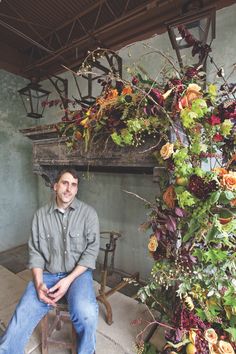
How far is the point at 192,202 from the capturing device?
1.24m

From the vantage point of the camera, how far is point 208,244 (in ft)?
4.33

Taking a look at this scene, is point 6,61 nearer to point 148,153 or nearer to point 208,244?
point 148,153

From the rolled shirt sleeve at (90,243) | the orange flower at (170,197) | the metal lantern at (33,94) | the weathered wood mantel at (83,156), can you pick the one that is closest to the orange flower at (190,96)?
the weathered wood mantel at (83,156)

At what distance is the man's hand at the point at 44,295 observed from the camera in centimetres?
152

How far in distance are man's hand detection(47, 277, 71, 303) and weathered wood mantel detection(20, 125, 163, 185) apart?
0.97 meters

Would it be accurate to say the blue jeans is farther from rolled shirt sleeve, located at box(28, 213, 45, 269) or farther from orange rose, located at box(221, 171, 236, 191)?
orange rose, located at box(221, 171, 236, 191)

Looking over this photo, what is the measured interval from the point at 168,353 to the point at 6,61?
13.2ft

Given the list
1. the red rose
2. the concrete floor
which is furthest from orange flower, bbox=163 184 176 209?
the concrete floor

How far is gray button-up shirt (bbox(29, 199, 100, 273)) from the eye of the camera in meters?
1.76

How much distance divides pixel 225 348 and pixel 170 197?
35.5 inches

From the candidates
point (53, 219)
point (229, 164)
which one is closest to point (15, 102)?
point (53, 219)

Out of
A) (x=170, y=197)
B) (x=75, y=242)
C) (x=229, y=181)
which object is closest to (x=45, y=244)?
(x=75, y=242)

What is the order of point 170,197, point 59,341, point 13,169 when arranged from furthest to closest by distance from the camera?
point 13,169 < point 59,341 < point 170,197

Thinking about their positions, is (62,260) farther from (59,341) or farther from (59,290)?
(59,341)
